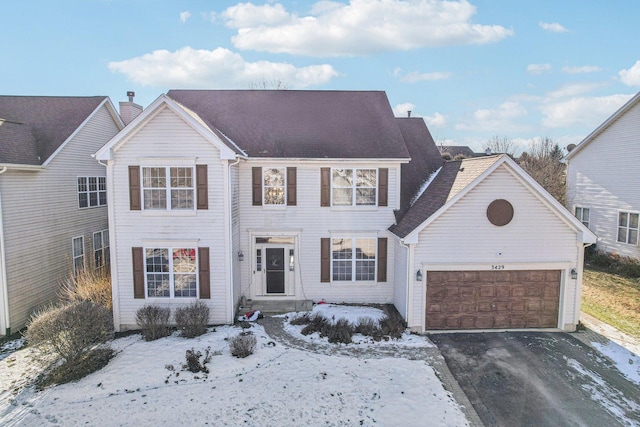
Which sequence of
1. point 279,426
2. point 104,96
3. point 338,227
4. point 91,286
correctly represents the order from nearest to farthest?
point 279,426 < point 91,286 < point 338,227 < point 104,96

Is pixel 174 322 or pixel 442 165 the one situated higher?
pixel 442 165

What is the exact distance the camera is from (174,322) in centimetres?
1308

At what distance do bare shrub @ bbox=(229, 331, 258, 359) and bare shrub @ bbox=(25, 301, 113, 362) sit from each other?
3.75 metres

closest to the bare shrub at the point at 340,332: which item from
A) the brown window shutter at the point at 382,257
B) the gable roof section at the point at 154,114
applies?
the brown window shutter at the point at 382,257

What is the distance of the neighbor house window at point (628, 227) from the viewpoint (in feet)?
62.9

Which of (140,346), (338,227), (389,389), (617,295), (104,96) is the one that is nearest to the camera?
(389,389)

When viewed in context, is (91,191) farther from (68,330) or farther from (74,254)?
(68,330)

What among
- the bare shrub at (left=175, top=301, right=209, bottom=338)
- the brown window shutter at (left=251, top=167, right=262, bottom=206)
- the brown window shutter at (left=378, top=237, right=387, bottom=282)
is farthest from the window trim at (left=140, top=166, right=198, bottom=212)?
the brown window shutter at (left=378, top=237, right=387, bottom=282)

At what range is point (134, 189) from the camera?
1278 centimetres

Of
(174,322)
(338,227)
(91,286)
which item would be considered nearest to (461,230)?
(338,227)

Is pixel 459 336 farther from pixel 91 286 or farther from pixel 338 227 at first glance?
pixel 91 286

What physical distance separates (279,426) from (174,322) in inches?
258

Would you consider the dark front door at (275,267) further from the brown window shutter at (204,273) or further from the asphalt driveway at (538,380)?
the asphalt driveway at (538,380)

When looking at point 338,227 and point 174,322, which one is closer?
point 174,322
